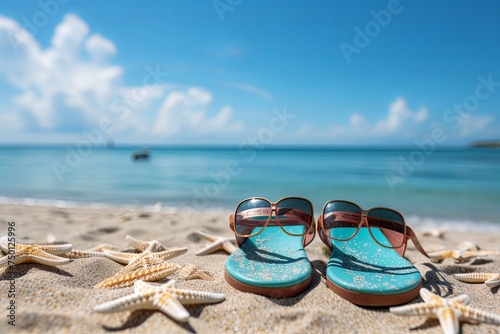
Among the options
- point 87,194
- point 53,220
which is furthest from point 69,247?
point 87,194

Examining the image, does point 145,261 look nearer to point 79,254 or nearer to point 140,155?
point 79,254

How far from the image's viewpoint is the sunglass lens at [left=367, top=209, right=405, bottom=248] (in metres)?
2.16

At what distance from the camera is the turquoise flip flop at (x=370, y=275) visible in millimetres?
1621

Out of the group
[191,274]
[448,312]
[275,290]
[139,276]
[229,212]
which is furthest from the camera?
[229,212]

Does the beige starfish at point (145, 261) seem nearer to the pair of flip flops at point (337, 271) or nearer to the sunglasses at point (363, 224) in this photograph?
the pair of flip flops at point (337, 271)

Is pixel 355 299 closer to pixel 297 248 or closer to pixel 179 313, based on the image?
pixel 297 248

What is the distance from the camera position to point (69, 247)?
228 centimetres

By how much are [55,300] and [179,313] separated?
0.72m

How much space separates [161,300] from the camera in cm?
149

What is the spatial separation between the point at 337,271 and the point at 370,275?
0.19m

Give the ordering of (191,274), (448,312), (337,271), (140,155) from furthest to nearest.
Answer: (140,155) → (191,274) → (337,271) → (448,312)

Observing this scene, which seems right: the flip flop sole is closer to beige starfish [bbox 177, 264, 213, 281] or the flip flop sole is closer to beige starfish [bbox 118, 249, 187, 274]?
beige starfish [bbox 177, 264, 213, 281]

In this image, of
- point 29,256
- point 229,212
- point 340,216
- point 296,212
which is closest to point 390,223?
point 340,216

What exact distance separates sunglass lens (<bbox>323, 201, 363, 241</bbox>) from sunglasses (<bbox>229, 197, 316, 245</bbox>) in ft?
0.40
